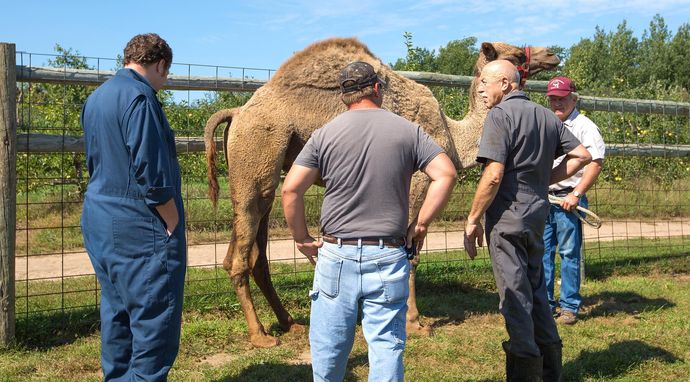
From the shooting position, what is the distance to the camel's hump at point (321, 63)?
647 centimetres

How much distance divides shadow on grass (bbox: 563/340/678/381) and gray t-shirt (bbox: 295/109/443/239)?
255cm

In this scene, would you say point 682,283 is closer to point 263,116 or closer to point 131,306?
point 263,116

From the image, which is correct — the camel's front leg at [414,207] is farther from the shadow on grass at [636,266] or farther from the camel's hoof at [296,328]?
the shadow on grass at [636,266]

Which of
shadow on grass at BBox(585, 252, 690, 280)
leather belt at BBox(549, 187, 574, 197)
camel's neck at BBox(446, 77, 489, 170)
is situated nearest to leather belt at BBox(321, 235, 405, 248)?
leather belt at BBox(549, 187, 574, 197)

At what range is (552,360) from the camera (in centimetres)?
477

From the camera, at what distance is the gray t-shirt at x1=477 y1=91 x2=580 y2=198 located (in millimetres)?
4473

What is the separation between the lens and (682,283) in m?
8.71

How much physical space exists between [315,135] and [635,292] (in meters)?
5.92

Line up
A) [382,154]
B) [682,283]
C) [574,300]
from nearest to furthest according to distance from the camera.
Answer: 1. [382,154]
2. [574,300]
3. [682,283]

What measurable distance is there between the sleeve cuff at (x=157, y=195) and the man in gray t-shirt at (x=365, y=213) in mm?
650

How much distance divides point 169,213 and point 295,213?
69 centimetres

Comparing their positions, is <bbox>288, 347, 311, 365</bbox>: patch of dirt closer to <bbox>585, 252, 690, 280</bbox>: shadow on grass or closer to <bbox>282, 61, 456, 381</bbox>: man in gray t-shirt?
<bbox>282, 61, 456, 381</bbox>: man in gray t-shirt

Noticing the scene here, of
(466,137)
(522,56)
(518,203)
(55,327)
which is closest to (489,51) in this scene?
(522,56)

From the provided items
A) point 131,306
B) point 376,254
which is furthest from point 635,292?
point 131,306
